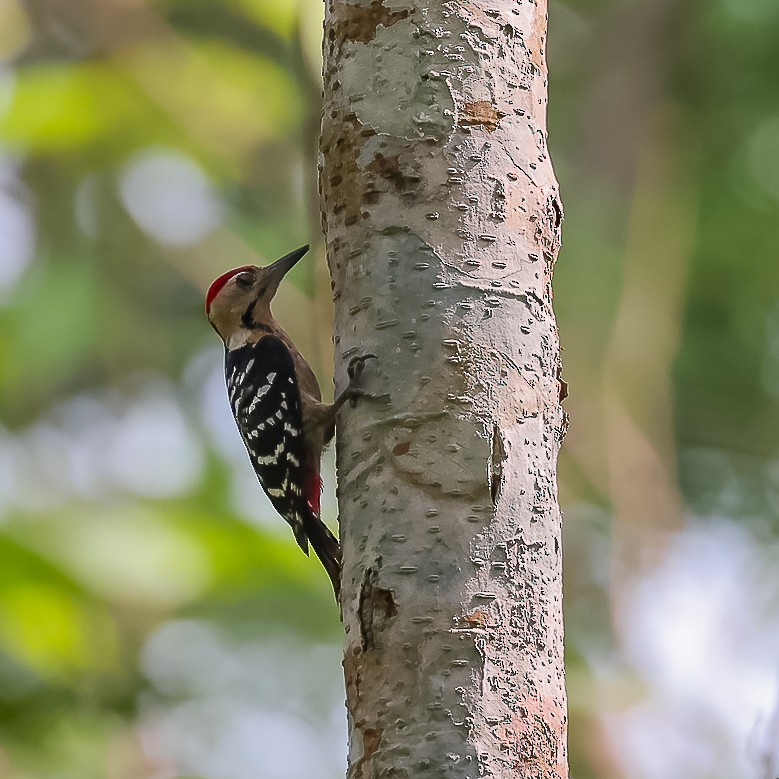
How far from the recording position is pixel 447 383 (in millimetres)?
2129

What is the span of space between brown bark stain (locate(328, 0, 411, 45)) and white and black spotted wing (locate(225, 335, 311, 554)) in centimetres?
147

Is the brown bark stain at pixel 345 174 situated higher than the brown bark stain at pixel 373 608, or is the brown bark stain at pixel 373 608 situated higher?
the brown bark stain at pixel 345 174

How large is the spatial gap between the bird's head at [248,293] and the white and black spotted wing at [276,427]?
0.31 m

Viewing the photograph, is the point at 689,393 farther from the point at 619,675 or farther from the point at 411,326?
the point at 411,326

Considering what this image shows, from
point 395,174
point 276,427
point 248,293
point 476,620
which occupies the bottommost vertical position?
point 476,620

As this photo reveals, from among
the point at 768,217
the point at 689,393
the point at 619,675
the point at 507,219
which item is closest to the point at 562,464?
the point at 619,675

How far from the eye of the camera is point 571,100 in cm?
584

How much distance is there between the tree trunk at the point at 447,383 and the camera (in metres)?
1.92

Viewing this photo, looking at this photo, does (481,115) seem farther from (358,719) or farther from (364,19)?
(358,719)

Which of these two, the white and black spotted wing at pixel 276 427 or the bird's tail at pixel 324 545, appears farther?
the white and black spotted wing at pixel 276 427

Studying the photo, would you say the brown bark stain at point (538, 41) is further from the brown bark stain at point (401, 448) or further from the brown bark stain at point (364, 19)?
the brown bark stain at point (401, 448)

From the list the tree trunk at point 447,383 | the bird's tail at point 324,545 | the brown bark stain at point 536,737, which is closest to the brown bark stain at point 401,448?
the tree trunk at point 447,383

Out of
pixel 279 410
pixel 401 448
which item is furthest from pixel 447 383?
pixel 279 410

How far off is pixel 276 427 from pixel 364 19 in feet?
5.37
